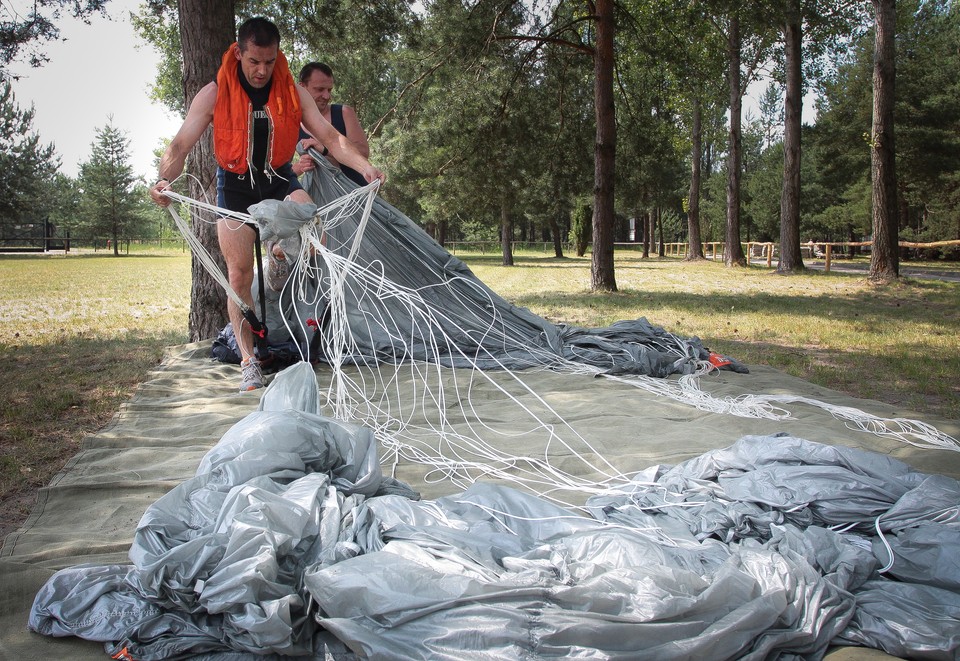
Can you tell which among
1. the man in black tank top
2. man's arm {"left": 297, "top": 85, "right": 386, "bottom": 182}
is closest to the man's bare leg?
man's arm {"left": 297, "top": 85, "right": 386, "bottom": 182}

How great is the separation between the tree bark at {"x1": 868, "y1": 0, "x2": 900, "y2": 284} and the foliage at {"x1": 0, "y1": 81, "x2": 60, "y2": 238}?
916 inches

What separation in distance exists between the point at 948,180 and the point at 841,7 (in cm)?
1312

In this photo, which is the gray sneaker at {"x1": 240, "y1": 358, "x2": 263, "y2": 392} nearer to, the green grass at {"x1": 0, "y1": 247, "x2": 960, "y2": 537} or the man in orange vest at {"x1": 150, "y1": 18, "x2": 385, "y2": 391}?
the man in orange vest at {"x1": 150, "y1": 18, "x2": 385, "y2": 391}

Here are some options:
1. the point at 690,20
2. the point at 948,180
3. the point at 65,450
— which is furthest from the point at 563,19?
the point at 948,180

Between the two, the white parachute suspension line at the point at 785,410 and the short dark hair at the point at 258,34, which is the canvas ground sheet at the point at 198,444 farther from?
the short dark hair at the point at 258,34

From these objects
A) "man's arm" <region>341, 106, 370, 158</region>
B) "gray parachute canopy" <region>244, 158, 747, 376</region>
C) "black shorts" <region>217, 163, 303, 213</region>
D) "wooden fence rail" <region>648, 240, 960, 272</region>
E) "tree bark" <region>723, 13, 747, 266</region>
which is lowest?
"gray parachute canopy" <region>244, 158, 747, 376</region>

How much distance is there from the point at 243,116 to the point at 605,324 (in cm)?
378

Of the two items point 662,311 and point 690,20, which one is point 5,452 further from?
point 690,20

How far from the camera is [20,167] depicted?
22.2 m

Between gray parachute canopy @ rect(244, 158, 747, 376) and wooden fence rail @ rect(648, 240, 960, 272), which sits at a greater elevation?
wooden fence rail @ rect(648, 240, 960, 272)

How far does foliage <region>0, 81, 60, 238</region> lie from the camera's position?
71.8ft

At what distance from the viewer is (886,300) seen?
7820mm

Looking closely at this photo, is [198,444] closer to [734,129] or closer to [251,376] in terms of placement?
[251,376]

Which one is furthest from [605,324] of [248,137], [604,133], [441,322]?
[248,137]
